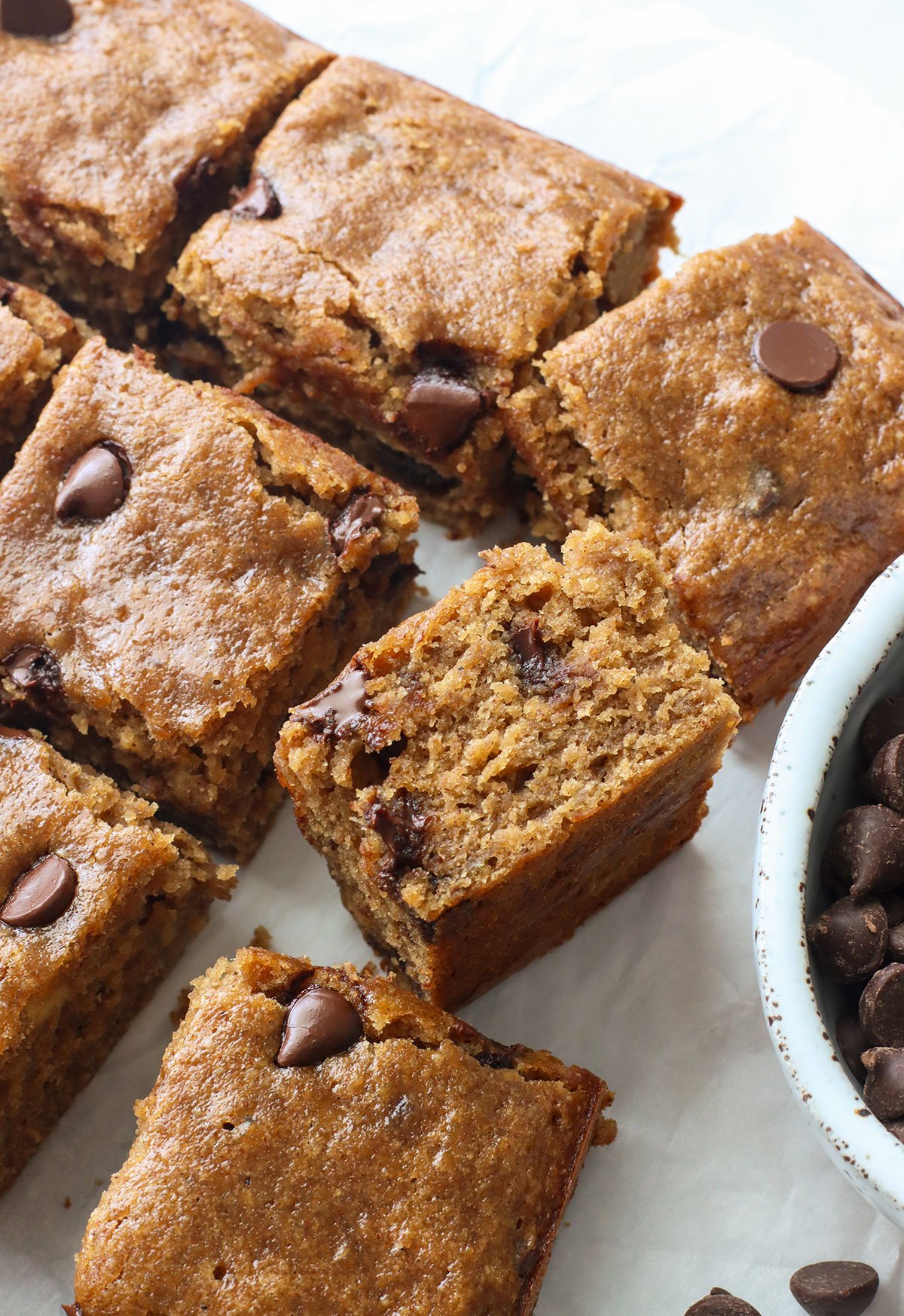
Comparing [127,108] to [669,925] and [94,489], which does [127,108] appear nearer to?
[94,489]

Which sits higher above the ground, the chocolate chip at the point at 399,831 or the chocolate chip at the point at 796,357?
the chocolate chip at the point at 796,357

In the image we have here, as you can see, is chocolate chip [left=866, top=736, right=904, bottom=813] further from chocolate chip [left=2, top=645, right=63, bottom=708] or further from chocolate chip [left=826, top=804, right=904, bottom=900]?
chocolate chip [left=2, top=645, right=63, bottom=708]

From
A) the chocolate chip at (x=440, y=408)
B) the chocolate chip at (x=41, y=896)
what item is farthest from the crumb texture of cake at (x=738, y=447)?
the chocolate chip at (x=41, y=896)

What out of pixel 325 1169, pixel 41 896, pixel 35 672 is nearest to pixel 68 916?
pixel 41 896

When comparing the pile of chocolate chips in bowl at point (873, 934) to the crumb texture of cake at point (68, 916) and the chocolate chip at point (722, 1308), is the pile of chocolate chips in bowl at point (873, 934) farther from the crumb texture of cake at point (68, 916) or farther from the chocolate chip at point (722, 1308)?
the crumb texture of cake at point (68, 916)

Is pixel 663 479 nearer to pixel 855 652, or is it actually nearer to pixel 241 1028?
pixel 855 652

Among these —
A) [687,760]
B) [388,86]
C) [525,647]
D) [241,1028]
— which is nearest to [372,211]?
[388,86]
